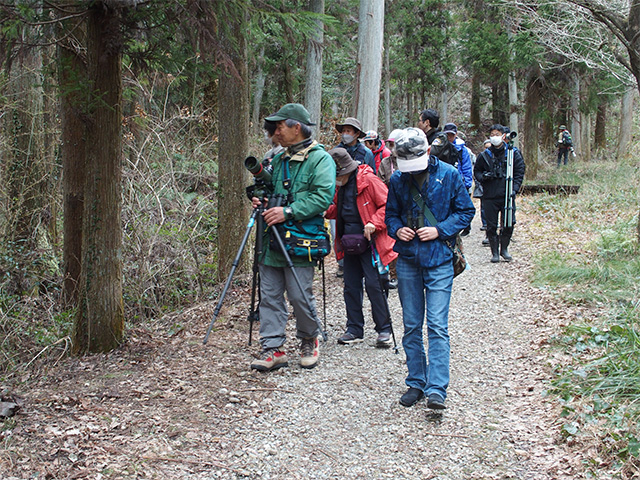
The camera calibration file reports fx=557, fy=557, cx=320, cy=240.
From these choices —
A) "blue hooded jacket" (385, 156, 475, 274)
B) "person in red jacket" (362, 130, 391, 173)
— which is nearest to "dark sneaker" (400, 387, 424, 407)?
"blue hooded jacket" (385, 156, 475, 274)

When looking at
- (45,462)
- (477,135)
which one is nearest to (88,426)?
(45,462)

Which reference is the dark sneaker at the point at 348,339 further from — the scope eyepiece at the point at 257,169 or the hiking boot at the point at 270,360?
the scope eyepiece at the point at 257,169

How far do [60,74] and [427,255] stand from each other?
450cm

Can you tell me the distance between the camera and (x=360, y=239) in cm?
597

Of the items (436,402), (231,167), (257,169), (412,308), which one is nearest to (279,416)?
(436,402)

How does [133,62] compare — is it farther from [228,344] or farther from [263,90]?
[263,90]

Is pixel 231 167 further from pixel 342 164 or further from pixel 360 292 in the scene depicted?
pixel 360 292

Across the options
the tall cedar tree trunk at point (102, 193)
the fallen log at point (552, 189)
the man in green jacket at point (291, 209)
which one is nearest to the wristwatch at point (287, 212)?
the man in green jacket at point (291, 209)

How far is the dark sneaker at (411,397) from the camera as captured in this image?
4.62m

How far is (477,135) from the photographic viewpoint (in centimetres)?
3666

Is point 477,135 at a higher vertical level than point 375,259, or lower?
higher

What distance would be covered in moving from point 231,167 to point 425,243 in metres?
4.42

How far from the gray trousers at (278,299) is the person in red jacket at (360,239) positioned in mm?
951

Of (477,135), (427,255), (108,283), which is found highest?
(477,135)
